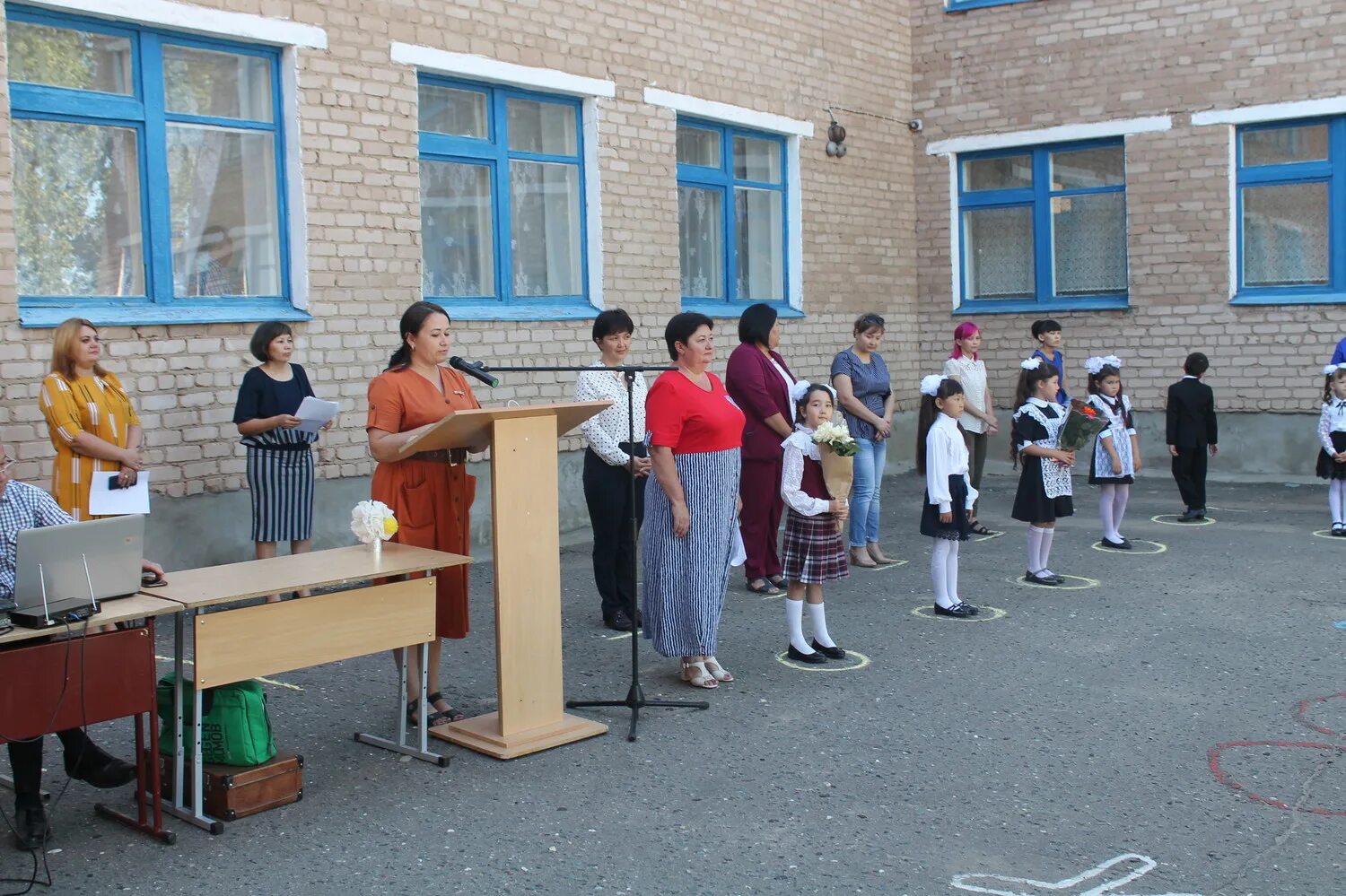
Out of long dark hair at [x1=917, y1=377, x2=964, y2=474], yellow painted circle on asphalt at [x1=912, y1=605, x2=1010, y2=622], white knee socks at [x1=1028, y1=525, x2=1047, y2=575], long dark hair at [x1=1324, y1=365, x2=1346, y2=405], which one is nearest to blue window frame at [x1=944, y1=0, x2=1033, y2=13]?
long dark hair at [x1=1324, y1=365, x2=1346, y2=405]

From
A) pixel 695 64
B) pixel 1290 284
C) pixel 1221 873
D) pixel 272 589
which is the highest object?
pixel 695 64

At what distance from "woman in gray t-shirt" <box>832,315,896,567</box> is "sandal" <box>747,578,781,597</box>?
115cm

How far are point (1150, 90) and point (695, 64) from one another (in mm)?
5283

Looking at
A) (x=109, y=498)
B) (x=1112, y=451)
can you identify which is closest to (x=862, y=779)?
(x=109, y=498)

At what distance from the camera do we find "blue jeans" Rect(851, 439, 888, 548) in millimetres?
9984

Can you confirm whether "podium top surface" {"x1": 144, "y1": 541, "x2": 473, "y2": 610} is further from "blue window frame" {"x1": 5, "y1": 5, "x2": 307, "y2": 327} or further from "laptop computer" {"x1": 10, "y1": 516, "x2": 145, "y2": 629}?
"blue window frame" {"x1": 5, "y1": 5, "x2": 307, "y2": 327}

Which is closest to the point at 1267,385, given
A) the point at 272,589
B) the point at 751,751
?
the point at 751,751

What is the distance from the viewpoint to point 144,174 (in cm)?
890

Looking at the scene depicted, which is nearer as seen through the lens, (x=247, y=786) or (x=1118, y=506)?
(x=247, y=786)

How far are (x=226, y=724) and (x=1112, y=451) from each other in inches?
282

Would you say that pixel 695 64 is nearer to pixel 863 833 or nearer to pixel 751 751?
pixel 751 751

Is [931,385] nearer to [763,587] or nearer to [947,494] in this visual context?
[947,494]

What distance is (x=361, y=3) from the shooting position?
9969 millimetres

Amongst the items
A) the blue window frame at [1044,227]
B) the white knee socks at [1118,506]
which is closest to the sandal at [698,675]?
the white knee socks at [1118,506]
